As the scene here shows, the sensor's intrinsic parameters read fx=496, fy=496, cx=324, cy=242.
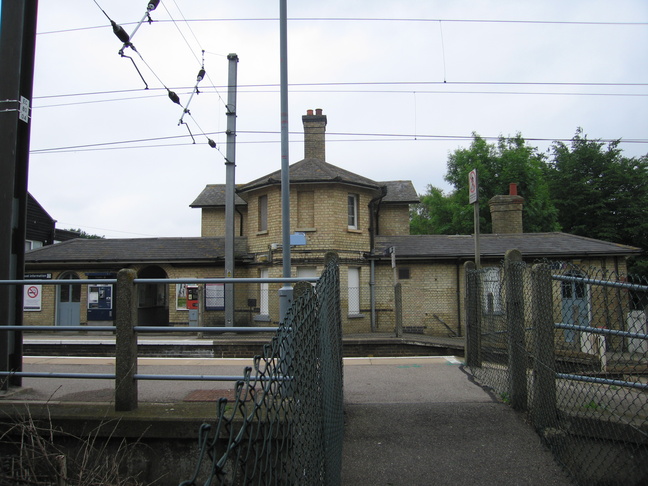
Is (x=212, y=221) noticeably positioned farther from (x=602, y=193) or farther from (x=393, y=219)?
(x=602, y=193)

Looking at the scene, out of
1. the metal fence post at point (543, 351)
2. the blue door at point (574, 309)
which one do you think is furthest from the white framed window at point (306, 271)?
the metal fence post at point (543, 351)

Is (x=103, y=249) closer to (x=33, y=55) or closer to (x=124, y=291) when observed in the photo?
(x=33, y=55)

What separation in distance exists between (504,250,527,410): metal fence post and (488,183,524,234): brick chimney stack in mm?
18451

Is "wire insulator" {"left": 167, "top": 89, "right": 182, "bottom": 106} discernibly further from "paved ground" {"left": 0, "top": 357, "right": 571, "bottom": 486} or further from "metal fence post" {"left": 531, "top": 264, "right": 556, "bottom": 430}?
"metal fence post" {"left": 531, "top": 264, "right": 556, "bottom": 430}

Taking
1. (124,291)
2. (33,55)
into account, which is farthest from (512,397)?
(33,55)

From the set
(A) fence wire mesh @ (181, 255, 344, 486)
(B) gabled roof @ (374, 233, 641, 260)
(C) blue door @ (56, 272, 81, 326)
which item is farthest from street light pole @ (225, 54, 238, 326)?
(A) fence wire mesh @ (181, 255, 344, 486)

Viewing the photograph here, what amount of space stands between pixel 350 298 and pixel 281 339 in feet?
51.1

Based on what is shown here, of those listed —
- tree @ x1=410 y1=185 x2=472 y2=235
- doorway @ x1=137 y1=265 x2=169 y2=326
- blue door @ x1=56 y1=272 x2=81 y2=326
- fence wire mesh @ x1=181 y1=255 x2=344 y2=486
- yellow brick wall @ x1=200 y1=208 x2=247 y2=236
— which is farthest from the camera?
tree @ x1=410 y1=185 x2=472 y2=235

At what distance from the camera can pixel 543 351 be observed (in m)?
4.59

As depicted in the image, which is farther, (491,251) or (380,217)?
(380,217)

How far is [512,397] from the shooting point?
5.20 m

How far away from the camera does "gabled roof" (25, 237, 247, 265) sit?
757 inches

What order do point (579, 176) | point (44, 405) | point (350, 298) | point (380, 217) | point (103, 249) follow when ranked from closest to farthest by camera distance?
point (44, 405), point (350, 298), point (103, 249), point (380, 217), point (579, 176)

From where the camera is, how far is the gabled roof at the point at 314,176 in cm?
1867
